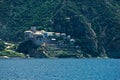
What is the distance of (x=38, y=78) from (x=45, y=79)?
3.01 meters

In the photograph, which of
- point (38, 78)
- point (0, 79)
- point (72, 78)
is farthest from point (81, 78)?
point (0, 79)

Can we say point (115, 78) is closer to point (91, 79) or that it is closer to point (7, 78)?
point (91, 79)

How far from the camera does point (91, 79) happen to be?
16538 centimetres

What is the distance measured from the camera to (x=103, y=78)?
16962 cm

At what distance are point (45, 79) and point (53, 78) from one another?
5.49 metres

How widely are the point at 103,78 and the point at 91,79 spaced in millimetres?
5776

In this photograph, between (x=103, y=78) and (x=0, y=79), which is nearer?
(x=0, y=79)

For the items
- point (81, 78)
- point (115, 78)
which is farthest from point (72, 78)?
point (115, 78)

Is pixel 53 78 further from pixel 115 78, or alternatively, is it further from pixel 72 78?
pixel 115 78

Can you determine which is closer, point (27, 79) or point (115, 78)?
point (27, 79)

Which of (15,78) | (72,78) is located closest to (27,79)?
(15,78)

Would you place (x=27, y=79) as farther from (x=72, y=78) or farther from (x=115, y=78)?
(x=115, y=78)

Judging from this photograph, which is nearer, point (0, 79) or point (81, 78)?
point (0, 79)

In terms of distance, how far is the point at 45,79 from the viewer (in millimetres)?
161750
